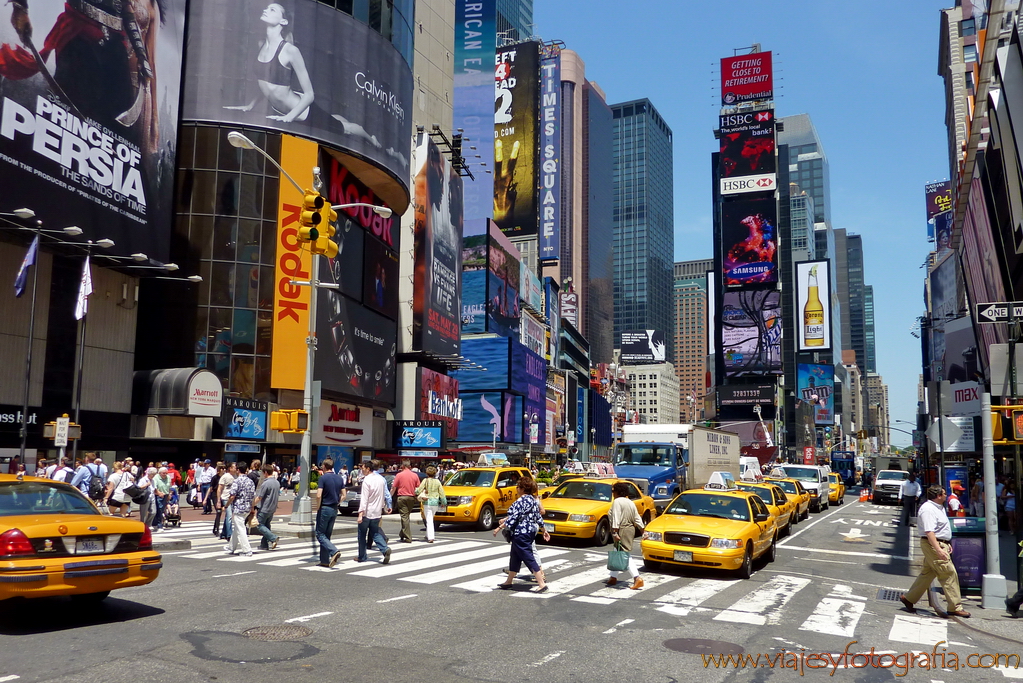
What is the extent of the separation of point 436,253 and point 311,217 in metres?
48.2

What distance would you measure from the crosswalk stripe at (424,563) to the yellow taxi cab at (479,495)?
3.64 meters

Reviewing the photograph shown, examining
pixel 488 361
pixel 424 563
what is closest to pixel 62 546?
pixel 424 563

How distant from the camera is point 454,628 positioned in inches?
353

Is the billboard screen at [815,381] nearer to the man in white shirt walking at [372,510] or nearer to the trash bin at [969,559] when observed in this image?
the trash bin at [969,559]

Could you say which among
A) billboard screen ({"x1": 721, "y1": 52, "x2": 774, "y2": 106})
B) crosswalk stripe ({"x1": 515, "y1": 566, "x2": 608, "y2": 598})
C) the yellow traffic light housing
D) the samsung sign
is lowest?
crosswalk stripe ({"x1": 515, "y1": 566, "x2": 608, "y2": 598})

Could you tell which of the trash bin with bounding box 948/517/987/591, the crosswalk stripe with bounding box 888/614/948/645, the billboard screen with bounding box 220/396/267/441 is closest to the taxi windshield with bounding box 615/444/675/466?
the trash bin with bounding box 948/517/987/591

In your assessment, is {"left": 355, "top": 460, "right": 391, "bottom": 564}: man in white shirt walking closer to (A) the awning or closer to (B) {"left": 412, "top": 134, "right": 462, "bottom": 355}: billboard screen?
(A) the awning

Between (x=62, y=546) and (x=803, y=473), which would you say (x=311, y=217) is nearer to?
(x=62, y=546)

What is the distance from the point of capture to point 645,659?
784cm

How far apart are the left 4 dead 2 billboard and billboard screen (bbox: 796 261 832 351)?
143 meters

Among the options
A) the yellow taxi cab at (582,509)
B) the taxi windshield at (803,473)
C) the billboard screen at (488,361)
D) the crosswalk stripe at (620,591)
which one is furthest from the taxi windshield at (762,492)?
the billboard screen at (488,361)

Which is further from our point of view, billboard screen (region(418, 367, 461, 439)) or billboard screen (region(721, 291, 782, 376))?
billboard screen (region(721, 291, 782, 376))

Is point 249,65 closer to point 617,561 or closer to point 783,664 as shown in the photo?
point 617,561

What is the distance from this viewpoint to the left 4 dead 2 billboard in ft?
93.1
